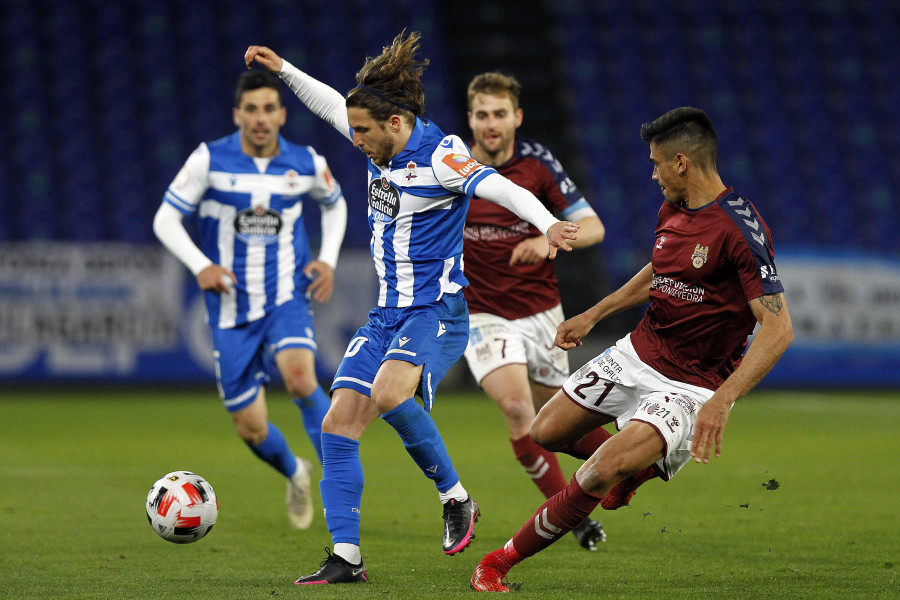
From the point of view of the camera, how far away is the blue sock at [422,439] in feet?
15.9

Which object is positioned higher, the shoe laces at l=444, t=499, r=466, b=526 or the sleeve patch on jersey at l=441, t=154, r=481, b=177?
the sleeve patch on jersey at l=441, t=154, r=481, b=177

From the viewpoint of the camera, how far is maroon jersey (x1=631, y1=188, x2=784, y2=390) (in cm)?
446

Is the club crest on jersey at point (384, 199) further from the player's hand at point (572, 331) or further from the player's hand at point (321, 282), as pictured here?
the player's hand at point (321, 282)

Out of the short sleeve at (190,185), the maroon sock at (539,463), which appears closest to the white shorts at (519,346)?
the maroon sock at (539,463)

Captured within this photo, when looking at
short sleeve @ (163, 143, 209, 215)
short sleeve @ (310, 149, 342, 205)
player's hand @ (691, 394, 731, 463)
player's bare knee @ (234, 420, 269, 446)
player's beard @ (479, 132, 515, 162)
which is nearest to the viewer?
player's hand @ (691, 394, 731, 463)

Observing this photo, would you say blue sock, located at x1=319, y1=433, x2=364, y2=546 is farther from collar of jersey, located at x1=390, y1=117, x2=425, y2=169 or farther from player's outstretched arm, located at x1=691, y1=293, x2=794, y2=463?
player's outstretched arm, located at x1=691, y1=293, x2=794, y2=463

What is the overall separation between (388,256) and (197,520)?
4.97 feet

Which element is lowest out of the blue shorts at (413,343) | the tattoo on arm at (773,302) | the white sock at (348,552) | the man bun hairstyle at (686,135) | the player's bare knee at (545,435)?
the white sock at (348,552)

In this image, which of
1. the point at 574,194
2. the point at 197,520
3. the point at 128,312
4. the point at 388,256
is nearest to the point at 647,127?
the point at 388,256

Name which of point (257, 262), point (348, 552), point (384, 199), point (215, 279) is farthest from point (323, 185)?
point (348, 552)

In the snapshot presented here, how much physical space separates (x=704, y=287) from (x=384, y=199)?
4.90ft

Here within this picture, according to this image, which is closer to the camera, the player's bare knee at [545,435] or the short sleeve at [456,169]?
the short sleeve at [456,169]

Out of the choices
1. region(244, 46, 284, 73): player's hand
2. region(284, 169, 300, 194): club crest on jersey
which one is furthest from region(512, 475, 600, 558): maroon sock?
region(284, 169, 300, 194): club crest on jersey

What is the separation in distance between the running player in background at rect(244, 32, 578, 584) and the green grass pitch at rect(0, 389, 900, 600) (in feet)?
1.18
